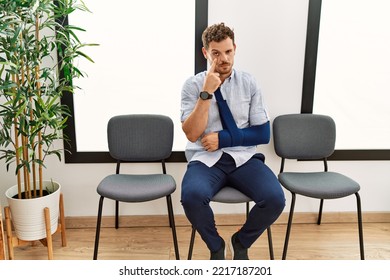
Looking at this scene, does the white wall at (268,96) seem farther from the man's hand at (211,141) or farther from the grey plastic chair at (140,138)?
the man's hand at (211,141)

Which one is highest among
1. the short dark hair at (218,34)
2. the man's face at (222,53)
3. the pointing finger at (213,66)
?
the short dark hair at (218,34)

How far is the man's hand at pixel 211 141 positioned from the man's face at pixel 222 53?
0.37 metres

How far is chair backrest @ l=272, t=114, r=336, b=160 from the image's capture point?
2.35 metres

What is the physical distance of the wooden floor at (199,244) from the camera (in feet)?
7.16

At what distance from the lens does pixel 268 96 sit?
2.43m

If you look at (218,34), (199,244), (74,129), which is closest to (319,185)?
(199,244)

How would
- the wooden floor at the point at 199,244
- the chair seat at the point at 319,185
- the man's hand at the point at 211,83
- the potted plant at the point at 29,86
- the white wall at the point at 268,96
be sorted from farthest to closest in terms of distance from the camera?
the white wall at the point at 268,96
the wooden floor at the point at 199,244
the chair seat at the point at 319,185
the man's hand at the point at 211,83
the potted plant at the point at 29,86

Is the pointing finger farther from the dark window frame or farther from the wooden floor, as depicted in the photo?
the wooden floor

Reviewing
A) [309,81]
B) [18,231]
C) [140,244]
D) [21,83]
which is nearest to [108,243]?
→ [140,244]

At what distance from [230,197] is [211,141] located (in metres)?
0.32

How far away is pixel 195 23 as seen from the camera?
90.4 inches

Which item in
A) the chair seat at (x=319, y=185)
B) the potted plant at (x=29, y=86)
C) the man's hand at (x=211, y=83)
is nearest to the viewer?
the potted plant at (x=29, y=86)

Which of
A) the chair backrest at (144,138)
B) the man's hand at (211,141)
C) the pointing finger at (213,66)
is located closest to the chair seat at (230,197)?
the man's hand at (211,141)

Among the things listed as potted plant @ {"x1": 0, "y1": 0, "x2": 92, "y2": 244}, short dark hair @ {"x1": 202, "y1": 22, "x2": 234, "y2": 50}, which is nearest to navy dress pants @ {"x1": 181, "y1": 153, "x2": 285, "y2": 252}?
short dark hair @ {"x1": 202, "y1": 22, "x2": 234, "y2": 50}
